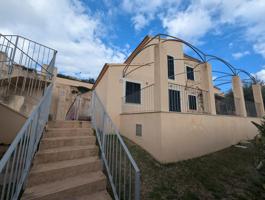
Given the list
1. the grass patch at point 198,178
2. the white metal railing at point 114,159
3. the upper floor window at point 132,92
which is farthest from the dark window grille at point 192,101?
the white metal railing at point 114,159

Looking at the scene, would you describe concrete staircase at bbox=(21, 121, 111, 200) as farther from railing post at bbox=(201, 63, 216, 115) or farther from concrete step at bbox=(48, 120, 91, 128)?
railing post at bbox=(201, 63, 216, 115)

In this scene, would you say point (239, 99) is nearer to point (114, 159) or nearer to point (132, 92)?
point (132, 92)

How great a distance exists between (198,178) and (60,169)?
3.40m

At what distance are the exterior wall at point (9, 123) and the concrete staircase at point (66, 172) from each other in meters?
1.49

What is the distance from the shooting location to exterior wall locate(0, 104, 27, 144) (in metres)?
3.89

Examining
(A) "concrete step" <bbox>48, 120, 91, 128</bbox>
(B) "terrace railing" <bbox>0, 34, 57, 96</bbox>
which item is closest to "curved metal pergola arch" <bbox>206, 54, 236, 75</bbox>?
(A) "concrete step" <bbox>48, 120, 91, 128</bbox>

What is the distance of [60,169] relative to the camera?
94.1 inches

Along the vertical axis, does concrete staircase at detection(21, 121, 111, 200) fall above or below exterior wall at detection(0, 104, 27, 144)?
below

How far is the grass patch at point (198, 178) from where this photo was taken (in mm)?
2728

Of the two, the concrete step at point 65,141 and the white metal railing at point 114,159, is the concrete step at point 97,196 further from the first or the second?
the concrete step at point 65,141

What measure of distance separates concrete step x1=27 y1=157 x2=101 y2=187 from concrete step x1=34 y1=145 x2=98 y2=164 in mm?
107

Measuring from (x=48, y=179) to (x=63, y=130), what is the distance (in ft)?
4.60

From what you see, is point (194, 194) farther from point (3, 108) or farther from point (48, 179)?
point (3, 108)

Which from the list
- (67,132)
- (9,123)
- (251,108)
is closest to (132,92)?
(67,132)
